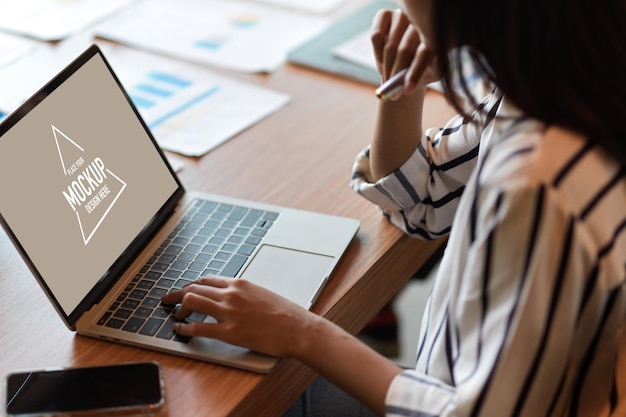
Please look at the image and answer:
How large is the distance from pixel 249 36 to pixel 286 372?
0.81 meters

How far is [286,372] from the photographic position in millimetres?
838

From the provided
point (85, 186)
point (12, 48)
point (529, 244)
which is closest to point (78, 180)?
point (85, 186)

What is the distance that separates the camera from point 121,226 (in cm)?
94

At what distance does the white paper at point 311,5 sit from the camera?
1.59 metres

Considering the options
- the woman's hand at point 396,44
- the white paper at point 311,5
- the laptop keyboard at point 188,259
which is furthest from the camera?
the white paper at point 311,5

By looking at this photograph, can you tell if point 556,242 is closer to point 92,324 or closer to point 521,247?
point 521,247

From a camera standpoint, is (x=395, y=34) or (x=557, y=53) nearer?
(x=557, y=53)

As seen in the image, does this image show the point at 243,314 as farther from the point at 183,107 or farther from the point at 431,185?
the point at 183,107

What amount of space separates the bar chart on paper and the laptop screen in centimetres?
19

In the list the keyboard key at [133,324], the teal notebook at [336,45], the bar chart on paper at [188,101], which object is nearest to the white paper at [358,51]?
the teal notebook at [336,45]

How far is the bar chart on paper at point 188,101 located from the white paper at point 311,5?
0.31 meters

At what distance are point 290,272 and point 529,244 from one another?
1.11 ft

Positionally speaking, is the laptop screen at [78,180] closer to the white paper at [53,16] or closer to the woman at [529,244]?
the woman at [529,244]

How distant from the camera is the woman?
2.10 ft
